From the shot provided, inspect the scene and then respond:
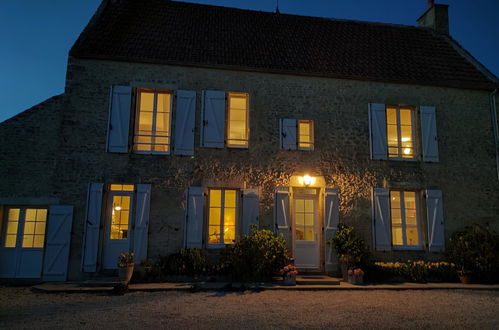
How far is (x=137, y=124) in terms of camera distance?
836 cm

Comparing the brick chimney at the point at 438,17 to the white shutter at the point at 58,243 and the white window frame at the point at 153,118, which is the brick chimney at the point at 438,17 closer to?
the white window frame at the point at 153,118

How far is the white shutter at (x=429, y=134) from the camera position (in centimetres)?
892

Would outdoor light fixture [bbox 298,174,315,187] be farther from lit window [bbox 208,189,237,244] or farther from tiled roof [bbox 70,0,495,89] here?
tiled roof [bbox 70,0,495,89]

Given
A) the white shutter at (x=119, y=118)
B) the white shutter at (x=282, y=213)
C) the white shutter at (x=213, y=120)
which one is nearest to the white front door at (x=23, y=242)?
the white shutter at (x=119, y=118)

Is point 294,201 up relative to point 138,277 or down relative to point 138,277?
up

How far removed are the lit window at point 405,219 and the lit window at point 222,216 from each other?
12.6 feet

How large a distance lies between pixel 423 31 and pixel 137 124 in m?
9.04

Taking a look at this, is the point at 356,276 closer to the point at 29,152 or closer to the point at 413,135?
the point at 413,135

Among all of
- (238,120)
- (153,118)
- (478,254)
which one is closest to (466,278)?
(478,254)

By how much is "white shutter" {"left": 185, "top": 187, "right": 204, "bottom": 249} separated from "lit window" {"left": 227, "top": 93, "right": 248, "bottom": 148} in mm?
1475

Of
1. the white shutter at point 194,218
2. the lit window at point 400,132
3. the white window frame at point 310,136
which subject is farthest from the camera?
the lit window at point 400,132

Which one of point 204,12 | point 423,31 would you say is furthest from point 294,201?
point 423,31

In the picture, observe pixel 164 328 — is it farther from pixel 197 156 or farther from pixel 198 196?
pixel 197 156

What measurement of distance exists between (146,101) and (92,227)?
3104mm
